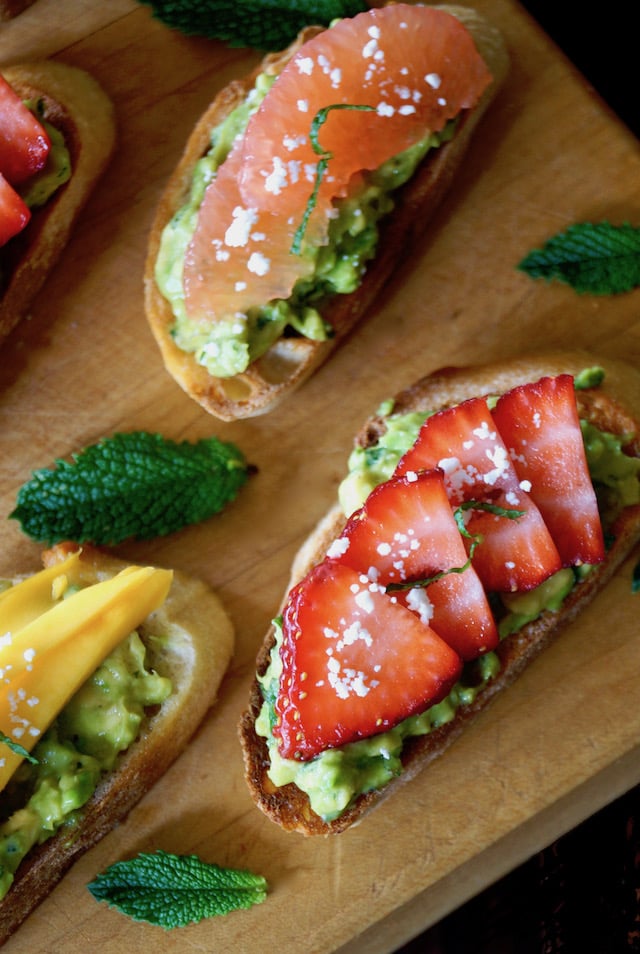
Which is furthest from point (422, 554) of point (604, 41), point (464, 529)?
point (604, 41)

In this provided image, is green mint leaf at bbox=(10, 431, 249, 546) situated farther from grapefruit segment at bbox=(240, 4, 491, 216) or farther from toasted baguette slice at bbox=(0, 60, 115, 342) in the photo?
grapefruit segment at bbox=(240, 4, 491, 216)

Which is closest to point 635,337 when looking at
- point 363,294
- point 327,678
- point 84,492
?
point 363,294

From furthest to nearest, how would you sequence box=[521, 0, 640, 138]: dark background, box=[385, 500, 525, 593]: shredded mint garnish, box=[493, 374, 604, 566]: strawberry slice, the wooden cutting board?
box=[521, 0, 640, 138]: dark background < the wooden cutting board < box=[493, 374, 604, 566]: strawberry slice < box=[385, 500, 525, 593]: shredded mint garnish

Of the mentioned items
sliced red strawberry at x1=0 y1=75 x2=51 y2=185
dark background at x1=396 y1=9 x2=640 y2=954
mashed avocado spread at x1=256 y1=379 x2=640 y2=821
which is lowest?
dark background at x1=396 y1=9 x2=640 y2=954

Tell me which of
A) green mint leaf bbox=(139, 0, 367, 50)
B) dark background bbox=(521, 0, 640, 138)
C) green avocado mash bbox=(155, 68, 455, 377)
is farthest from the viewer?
dark background bbox=(521, 0, 640, 138)

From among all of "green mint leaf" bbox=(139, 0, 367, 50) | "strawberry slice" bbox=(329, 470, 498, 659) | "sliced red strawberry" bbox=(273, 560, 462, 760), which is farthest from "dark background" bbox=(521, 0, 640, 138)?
"sliced red strawberry" bbox=(273, 560, 462, 760)

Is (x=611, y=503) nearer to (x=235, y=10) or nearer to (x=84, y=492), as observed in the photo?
(x=84, y=492)
